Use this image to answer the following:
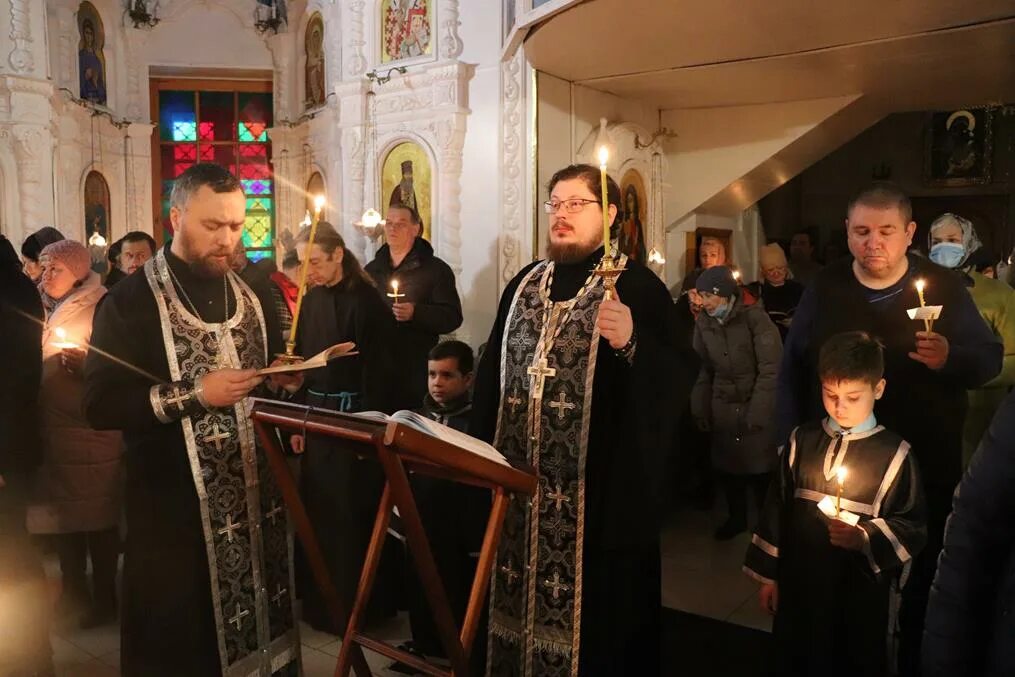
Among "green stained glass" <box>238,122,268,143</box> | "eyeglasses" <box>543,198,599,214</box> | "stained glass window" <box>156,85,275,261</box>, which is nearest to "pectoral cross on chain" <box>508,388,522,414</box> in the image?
"eyeglasses" <box>543,198,599,214</box>

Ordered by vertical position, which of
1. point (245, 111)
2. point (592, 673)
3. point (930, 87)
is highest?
point (245, 111)

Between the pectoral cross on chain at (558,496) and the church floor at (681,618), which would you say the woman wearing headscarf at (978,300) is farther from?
the pectoral cross on chain at (558,496)

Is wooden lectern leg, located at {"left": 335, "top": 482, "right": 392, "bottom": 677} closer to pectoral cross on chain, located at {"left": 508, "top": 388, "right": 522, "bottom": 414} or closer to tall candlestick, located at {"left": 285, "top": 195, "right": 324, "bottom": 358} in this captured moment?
tall candlestick, located at {"left": 285, "top": 195, "right": 324, "bottom": 358}

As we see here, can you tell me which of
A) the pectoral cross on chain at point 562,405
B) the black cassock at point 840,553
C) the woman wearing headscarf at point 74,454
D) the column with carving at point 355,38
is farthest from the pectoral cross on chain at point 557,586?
the column with carving at point 355,38

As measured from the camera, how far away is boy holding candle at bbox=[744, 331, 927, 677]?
8.08 ft

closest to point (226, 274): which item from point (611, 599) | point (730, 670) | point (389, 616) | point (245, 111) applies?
point (611, 599)

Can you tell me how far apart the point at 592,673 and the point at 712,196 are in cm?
582

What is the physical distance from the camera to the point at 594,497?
103 inches

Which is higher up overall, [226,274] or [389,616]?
[226,274]

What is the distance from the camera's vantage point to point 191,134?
449 inches

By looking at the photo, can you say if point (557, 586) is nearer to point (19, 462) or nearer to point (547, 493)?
point (547, 493)

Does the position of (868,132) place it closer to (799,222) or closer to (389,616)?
(799,222)

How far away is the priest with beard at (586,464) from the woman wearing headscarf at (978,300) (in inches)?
60.7

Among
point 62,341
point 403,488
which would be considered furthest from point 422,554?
point 62,341
